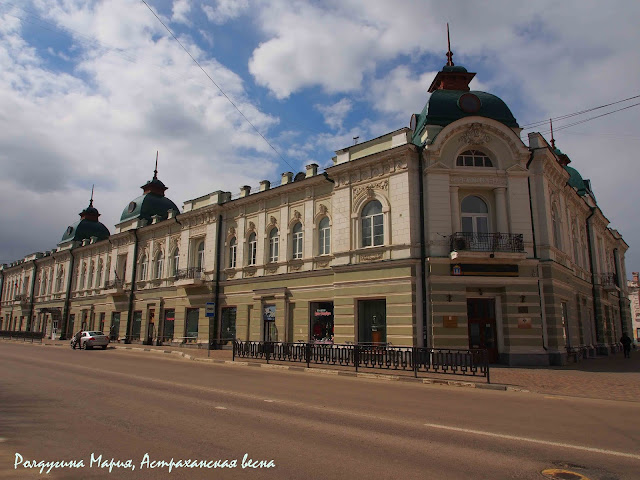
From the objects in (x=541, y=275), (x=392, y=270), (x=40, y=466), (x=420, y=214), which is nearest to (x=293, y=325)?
(x=392, y=270)

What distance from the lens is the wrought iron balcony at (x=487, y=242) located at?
19906mm

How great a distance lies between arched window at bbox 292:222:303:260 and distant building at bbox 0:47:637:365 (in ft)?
0.35

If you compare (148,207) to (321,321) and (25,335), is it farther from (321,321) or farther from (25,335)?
(321,321)

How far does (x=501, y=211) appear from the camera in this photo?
20.8 metres

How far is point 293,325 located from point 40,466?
2026cm

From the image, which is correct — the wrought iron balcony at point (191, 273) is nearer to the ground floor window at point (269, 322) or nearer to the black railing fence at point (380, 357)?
the ground floor window at point (269, 322)

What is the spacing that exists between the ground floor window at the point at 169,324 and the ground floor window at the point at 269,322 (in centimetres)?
999

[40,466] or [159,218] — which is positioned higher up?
[159,218]

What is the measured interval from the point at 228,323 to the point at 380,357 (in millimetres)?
14972

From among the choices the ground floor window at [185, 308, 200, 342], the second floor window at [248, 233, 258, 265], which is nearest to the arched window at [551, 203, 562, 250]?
the second floor window at [248, 233, 258, 265]

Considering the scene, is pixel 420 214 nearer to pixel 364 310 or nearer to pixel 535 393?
pixel 364 310

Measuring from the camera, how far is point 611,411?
9.63 meters

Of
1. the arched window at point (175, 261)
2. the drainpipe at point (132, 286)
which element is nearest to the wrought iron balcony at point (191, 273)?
the arched window at point (175, 261)

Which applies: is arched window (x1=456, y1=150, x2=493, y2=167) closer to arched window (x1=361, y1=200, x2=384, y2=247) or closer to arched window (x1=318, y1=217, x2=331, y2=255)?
arched window (x1=361, y1=200, x2=384, y2=247)
